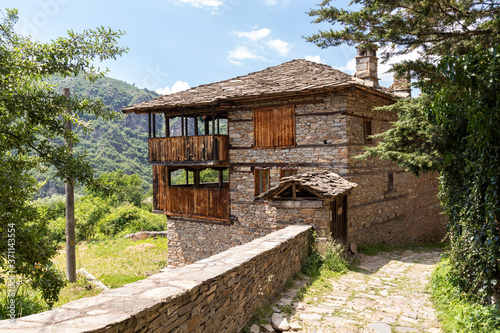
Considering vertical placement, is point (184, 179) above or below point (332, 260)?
below

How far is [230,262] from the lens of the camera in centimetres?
429

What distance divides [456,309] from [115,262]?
47.1 feet

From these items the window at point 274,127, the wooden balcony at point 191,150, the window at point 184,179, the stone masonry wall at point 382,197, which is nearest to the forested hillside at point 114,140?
the window at point 184,179

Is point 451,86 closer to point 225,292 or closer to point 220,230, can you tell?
point 225,292

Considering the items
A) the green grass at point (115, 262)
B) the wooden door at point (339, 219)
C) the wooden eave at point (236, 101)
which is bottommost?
the green grass at point (115, 262)

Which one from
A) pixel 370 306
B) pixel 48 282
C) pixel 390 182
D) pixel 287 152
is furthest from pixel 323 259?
pixel 390 182

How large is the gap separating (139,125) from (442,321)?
93.9 m

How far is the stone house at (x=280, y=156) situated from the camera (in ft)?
34.7

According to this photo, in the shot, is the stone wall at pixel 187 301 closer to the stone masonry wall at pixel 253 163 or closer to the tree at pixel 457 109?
the tree at pixel 457 109

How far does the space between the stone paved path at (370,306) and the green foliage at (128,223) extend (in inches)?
796

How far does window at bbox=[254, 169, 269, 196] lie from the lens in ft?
39.3

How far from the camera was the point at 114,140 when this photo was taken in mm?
75688

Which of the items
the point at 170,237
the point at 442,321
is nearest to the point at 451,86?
the point at 442,321

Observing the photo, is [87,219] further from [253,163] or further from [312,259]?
[312,259]
